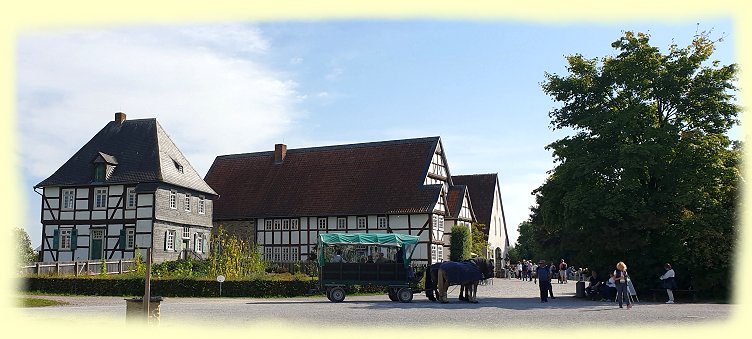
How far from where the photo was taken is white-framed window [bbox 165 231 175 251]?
43.0 m

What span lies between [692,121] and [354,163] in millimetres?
27960

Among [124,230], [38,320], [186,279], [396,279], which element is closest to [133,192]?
[124,230]

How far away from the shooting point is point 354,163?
171 ft

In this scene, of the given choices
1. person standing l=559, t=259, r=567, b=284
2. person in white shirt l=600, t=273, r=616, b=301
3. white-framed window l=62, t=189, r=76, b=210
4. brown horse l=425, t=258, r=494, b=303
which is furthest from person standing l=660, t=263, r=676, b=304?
white-framed window l=62, t=189, r=76, b=210

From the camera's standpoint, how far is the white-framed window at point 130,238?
42094mm

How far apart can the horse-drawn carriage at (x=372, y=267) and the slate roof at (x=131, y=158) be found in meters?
20.6

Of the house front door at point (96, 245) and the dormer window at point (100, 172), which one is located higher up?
the dormer window at point (100, 172)

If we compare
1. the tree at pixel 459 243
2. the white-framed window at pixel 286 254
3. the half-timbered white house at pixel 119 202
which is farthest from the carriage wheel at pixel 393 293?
the white-framed window at pixel 286 254

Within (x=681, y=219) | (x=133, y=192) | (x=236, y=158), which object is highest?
(x=236, y=158)

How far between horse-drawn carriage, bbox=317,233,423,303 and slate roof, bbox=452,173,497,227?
38441 millimetres

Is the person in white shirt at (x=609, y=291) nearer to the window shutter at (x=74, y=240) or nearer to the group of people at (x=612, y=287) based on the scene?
the group of people at (x=612, y=287)

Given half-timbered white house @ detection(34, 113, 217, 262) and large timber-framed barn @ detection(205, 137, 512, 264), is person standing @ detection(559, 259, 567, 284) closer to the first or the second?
large timber-framed barn @ detection(205, 137, 512, 264)

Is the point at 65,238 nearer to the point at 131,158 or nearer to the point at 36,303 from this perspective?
the point at 131,158

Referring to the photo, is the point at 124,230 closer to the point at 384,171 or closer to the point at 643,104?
the point at 384,171
